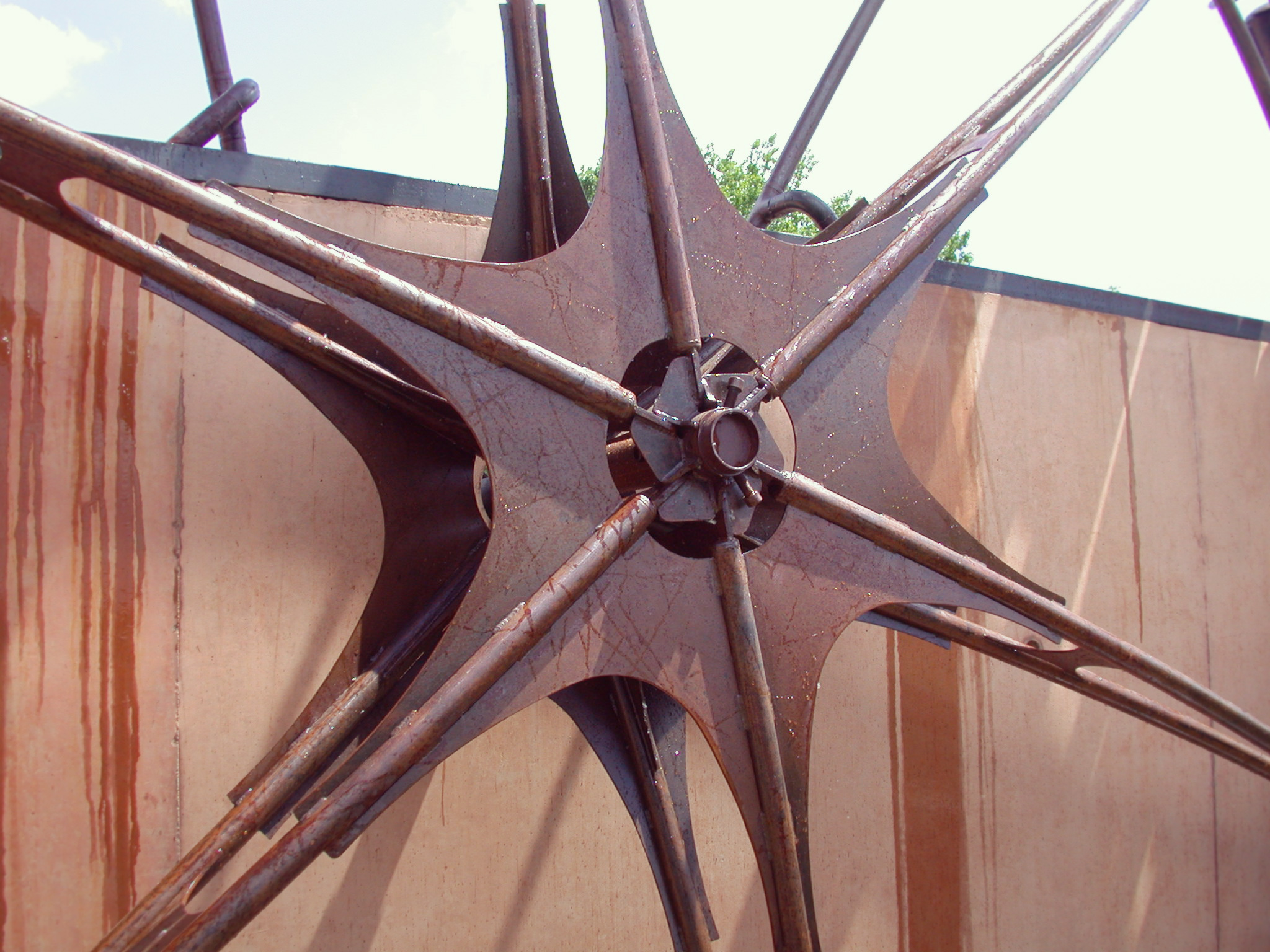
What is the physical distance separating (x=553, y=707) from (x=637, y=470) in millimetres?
1022

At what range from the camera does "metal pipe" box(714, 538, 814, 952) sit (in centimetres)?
165

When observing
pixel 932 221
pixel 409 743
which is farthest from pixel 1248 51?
pixel 409 743

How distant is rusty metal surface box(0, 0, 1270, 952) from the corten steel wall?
1.67 feet

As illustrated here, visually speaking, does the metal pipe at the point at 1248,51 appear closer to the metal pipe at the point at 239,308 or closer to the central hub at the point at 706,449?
the central hub at the point at 706,449

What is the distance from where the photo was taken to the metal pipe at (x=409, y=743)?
1282 mm

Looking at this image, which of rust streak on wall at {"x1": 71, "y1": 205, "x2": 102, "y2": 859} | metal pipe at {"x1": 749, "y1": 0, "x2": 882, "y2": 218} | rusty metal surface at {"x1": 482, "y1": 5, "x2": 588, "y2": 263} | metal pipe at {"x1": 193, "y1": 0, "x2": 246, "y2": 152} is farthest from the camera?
metal pipe at {"x1": 749, "y1": 0, "x2": 882, "y2": 218}

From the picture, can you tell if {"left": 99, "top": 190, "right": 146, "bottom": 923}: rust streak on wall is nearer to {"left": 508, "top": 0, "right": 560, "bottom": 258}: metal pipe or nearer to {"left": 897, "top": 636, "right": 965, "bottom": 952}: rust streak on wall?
{"left": 508, "top": 0, "right": 560, "bottom": 258}: metal pipe

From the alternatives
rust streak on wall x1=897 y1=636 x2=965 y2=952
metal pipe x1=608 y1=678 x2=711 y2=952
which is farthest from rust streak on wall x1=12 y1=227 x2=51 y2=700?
rust streak on wall x1=897 y1=636 x2=965 y2=952

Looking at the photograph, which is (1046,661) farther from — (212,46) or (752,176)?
(752,176)

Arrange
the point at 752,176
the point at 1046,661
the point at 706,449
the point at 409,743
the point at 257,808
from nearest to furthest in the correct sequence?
1. the point at 409,743
2. the point at 257,808
3. the point at 706,449
4. the point at 1046,661
5. the point at 752,176

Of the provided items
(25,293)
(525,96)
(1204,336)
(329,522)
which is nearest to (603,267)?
(525,96)

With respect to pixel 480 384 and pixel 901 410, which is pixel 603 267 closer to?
pixel 480 384

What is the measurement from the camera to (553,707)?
261 centimetres

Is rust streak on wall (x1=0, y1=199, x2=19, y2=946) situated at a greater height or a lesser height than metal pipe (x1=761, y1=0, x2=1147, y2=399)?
lesser
